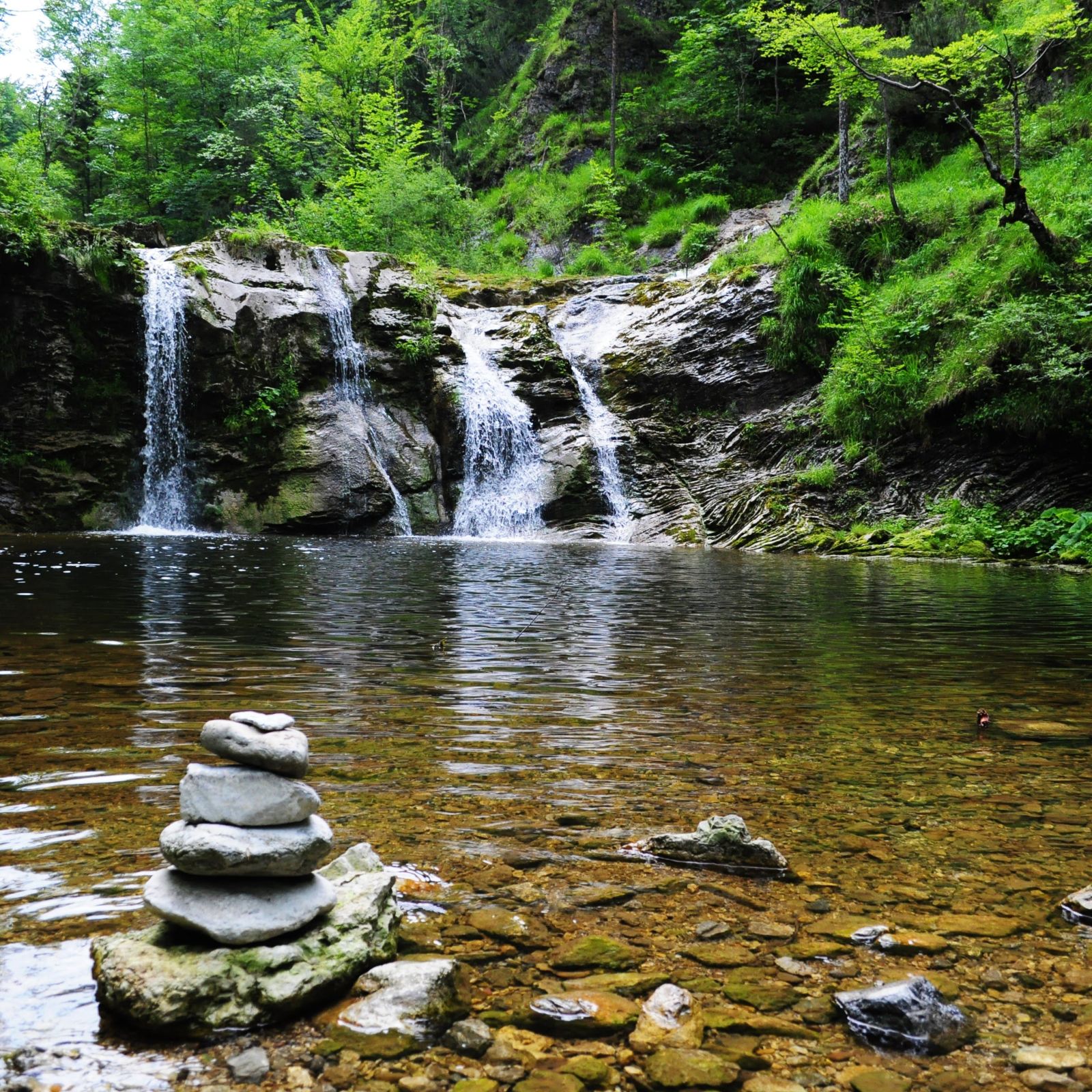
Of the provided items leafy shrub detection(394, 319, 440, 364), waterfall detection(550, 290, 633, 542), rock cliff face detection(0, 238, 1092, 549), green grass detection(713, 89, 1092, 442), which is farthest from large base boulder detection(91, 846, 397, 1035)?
leafy shrub detection(394, 319, 440, 364)

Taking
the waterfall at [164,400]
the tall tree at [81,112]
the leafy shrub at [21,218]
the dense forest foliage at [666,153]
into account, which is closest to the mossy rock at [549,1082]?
the dense forest foliage at [666,153]

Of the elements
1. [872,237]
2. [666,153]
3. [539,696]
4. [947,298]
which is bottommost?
[539,696]

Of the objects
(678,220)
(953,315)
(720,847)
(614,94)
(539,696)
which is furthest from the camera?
(614,94)

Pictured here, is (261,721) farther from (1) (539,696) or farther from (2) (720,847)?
(1) (539,696)

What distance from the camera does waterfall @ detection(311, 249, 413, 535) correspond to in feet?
67.2

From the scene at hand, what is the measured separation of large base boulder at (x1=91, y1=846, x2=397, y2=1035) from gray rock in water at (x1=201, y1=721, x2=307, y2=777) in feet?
1.20

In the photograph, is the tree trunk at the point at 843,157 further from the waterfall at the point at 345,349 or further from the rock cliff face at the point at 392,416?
the waterfall at the point at 345,349

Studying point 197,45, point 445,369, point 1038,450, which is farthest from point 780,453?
point 197,45

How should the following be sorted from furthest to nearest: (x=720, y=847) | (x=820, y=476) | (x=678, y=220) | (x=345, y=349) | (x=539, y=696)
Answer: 1. (x=678, y=220)
2. (x=345, y=349)
3. (x=820, y=476)
4. (x=539, y=696)
5. (x=720, y=847)

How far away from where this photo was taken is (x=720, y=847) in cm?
246

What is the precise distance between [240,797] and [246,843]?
13 centimetres

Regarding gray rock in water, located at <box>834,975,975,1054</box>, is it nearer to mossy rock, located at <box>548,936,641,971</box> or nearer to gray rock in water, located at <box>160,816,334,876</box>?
mossy rock, located at <box>548,936,641,971</box>

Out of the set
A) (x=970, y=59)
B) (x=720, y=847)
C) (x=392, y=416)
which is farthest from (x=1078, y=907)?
(x=970, y=59)

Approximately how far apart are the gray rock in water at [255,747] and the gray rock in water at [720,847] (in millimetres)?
1140
